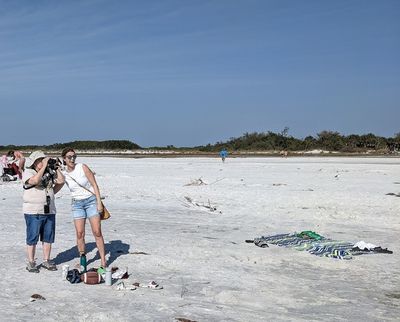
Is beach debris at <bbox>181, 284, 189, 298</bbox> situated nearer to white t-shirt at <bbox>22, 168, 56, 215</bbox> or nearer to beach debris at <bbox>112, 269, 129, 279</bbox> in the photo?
beach debris at <bbox>112, 269, 129, 279</bbox>

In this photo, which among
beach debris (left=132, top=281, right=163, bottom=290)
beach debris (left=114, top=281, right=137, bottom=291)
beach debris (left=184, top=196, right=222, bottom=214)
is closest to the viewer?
beach debris (left=114, top=281, right=137, bottom=291)

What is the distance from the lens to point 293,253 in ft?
32.6

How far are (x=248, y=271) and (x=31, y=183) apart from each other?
11.6ft

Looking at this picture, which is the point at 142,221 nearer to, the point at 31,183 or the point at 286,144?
the point at 31,183

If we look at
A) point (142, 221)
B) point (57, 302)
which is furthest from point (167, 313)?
point (142, 221)

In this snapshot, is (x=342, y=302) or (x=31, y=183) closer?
(x=342, y=302)

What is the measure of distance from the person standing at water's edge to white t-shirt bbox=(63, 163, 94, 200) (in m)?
0.12

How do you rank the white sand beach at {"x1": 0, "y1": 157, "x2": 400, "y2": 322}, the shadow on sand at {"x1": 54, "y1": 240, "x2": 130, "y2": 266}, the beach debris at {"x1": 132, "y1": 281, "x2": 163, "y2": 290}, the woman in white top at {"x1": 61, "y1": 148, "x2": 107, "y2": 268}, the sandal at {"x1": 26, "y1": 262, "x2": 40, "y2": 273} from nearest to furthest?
the white sand beach at {"x1": 0, "y1": 157, "x2": 400, "y2": 322}, the beach debris at {"x1": 132, "y1": 281, "x2": 163, "y2": 290}, the woman in white top at {"x1": 61, "y1": 148, "x2": 107, "y2": 268}, the sandal at {"x1": 26, "y1": 262, "x2": 40, "y2": 273}, the shadow on sand at {"x1": 54, "y1": 240, "x2": 130, "y2": 266}

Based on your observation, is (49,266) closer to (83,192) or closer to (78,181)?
(83,192)

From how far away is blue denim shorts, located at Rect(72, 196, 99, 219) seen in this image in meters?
7.96

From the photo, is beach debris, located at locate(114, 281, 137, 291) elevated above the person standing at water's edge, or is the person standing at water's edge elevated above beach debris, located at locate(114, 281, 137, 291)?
the person standing at water's edge

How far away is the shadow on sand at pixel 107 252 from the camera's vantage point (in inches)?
356

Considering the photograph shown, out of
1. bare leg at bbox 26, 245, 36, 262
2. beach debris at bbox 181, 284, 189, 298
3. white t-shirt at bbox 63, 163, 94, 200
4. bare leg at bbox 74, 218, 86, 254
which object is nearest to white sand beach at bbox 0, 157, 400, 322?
beach debris at bbox 181, 284, 189, 298

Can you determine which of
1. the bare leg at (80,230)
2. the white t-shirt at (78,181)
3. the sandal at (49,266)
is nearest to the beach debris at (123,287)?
the bare leg at (80,230)
